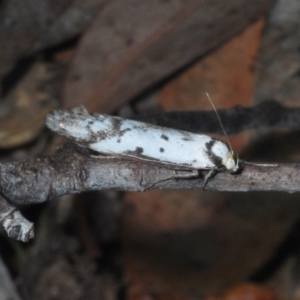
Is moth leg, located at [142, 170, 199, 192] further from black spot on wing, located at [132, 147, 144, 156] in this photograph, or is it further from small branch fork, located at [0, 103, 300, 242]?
black spot on wing, located at [132, 147, 144, 156]

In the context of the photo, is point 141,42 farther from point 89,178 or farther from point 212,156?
point 89,178

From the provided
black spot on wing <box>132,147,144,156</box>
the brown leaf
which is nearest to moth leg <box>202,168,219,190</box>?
black spot on wing <box>132,147,144,156</box>

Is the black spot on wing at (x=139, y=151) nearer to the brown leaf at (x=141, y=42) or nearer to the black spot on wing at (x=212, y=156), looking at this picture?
the black spot on wing at (x=212, y=156)

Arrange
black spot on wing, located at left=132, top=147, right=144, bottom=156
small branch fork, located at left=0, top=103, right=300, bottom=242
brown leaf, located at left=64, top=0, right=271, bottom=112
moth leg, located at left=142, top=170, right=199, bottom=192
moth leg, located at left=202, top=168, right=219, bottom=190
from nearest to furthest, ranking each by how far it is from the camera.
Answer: small branch fork, located at left=0, top=103, right=300, bottom=242
moth leg, located at left=142, top=170, right=199, bottom=192
moth leg, located at left=202, top=168, right=219, bottom=190
black spot on wing, located at left=132, top=147, right=144, bottom=156
brown leaf, located at left=64, top=0, right=271, bottom=112

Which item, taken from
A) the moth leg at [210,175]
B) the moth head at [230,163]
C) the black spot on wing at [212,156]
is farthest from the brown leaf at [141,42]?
the moth leg at [210,175]

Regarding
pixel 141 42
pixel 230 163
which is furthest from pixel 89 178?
pixel 141 42

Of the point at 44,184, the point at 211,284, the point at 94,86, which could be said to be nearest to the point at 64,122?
the point at 44,184
